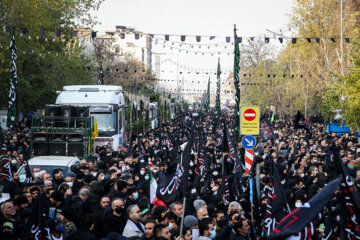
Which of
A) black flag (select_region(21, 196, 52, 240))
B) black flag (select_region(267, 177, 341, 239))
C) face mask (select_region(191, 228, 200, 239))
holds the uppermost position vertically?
black flag (select_region(267, 177, 341, 239))

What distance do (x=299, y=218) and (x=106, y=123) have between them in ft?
57.3

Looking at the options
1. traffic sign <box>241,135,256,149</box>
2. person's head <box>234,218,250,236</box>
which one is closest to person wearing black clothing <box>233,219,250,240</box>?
person's head <box>234,218,250,236</box>

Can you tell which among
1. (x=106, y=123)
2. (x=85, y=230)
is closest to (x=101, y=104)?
(x=106, y=123)

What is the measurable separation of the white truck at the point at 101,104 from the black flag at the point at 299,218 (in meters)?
16.4

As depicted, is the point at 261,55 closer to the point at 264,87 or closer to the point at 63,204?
the point at 264,87

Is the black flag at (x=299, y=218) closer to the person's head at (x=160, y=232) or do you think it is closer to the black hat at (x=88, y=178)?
the person's head at (x=160, y=232)

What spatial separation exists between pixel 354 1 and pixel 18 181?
36.8 meters

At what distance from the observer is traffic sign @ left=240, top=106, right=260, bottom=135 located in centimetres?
1925

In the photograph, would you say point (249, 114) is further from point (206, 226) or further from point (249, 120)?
point (206, 226)

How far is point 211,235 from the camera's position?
310 inches

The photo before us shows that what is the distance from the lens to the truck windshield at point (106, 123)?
871 inches

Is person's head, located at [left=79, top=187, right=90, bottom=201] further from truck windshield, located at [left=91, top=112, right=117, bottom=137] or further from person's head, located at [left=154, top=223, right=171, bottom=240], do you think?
truck windshield, located at [left=91, top=112, right=117, bottom=137]

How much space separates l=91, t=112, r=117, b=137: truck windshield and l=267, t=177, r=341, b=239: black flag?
17023 millimetres

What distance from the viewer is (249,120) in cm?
1931
